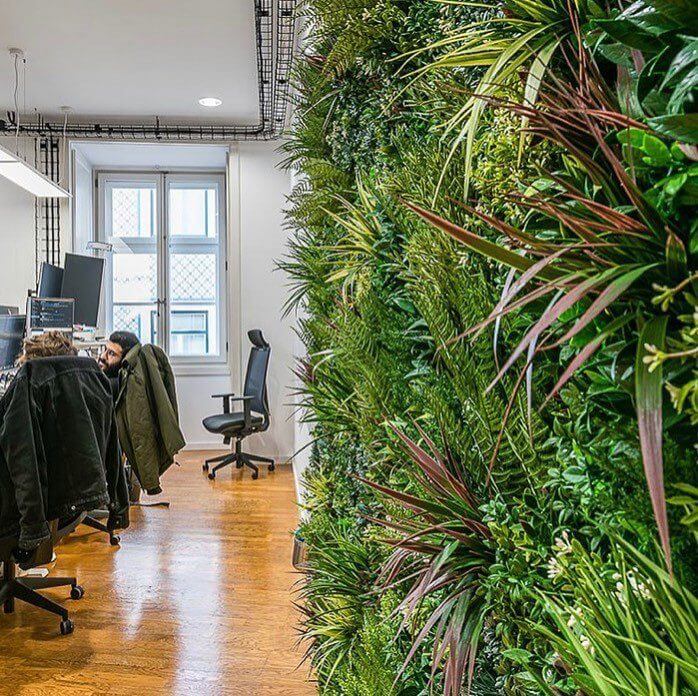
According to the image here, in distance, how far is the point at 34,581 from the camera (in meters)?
3.13

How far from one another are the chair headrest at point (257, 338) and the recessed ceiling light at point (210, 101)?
2060 millimetres

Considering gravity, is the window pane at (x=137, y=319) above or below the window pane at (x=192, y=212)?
below

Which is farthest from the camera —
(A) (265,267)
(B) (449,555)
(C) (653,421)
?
(A) (265,267)

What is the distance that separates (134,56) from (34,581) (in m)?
3.70

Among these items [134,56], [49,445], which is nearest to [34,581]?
[49,445]

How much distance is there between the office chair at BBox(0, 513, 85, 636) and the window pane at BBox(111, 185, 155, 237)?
4727mm

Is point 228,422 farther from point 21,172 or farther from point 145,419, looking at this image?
point 21,172

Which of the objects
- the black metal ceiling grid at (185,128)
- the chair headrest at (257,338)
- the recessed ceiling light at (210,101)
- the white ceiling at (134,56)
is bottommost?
the chair headrest at (257,338)

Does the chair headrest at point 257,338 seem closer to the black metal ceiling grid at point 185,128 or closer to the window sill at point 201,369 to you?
the window sill at point 201,369

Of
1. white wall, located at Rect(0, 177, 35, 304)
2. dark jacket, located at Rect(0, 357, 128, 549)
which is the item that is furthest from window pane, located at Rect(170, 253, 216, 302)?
dark jacket, located at Rect(0, 357, 128, 549)

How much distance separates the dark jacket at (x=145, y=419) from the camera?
4.16m

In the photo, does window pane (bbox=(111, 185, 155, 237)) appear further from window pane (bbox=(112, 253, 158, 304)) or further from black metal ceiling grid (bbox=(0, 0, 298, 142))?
black metal ceiling grid (bbox=(0, 0, 298, 142))

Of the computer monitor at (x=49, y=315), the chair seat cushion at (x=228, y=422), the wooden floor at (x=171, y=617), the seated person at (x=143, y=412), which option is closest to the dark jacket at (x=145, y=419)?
the seated person at (x=143, y=412)

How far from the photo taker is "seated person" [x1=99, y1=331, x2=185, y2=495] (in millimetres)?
4164
